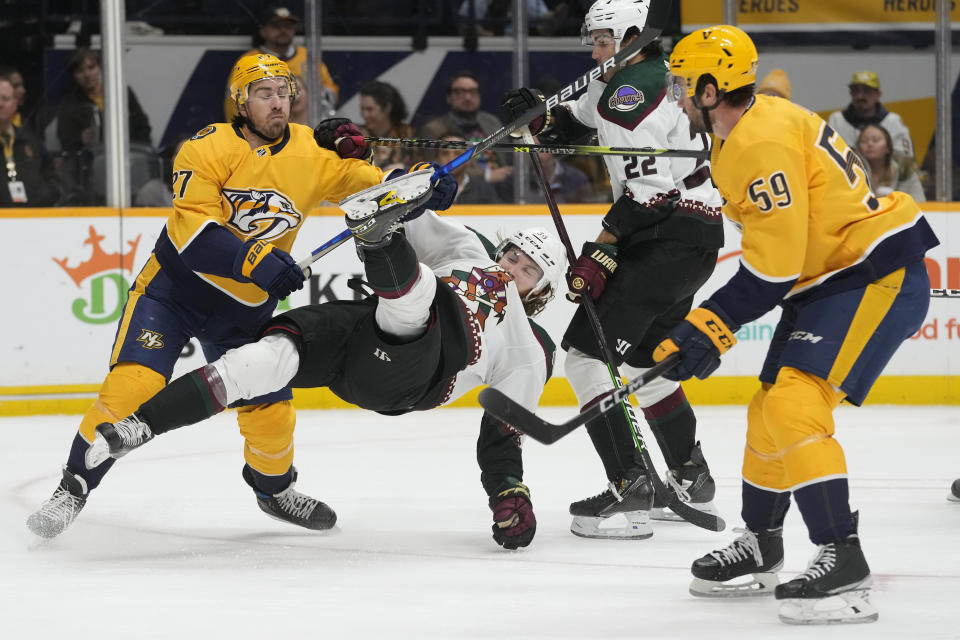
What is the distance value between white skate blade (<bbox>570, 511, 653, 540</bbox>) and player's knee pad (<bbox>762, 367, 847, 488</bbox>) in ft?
3.05

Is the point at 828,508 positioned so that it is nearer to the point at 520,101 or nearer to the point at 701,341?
the point at 701,341

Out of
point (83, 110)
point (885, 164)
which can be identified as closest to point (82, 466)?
point (83, 110)

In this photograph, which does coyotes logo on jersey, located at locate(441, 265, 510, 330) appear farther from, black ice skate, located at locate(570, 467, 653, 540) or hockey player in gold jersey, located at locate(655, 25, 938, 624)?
hockey player in gold jersey, located at locate(655, 25, 938, 624)

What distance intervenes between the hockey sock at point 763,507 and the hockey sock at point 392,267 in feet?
2.71

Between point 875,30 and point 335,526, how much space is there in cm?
408

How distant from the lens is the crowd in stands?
602cm

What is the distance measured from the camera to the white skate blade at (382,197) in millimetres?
2984

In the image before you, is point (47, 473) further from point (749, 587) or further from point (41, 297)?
point (749, 587)

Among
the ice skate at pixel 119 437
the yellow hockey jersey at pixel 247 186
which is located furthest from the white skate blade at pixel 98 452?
the yellow hockey jersey at pixel 247 186

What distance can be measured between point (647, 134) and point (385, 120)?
2778mm

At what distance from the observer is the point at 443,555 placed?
3355 mm

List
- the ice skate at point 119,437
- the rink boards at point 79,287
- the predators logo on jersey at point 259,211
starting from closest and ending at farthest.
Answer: the ice skate at point 119,437, the predators logo on jersey at point 259,211, the rink boards at point 79,287

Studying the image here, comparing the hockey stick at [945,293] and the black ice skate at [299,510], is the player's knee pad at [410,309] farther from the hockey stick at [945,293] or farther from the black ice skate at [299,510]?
the hockey stick at [945,293]

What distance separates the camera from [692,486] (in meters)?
3.79
